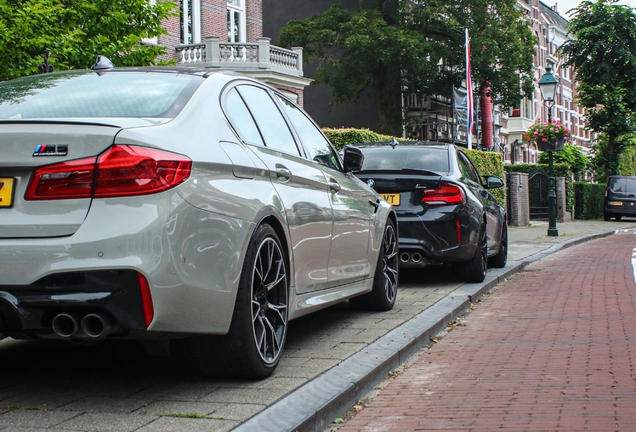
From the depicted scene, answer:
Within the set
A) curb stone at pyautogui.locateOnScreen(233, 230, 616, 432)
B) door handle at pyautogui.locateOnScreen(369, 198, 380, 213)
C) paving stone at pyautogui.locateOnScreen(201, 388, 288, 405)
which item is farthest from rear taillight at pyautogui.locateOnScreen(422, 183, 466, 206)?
paving stone at pyautogui.locateOnScreen(201, 388, 288, 405)

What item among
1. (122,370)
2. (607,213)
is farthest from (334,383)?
(607,213)

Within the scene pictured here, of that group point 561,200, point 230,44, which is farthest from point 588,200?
point 230,44

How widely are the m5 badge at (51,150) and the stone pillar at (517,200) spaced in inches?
1059

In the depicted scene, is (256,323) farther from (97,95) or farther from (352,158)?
(352,158)

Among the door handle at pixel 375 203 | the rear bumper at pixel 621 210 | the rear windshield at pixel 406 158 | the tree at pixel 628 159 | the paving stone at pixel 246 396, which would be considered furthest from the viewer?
the tree at pixel 628 159

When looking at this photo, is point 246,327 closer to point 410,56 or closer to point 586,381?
point 586,381

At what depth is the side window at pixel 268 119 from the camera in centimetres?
531

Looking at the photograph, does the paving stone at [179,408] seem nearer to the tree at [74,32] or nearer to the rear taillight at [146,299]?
the rear taillight at [146,299]

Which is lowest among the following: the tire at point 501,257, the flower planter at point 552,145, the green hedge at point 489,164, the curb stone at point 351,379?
the curb stone at point 351,379

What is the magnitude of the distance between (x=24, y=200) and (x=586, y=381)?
3.26 m

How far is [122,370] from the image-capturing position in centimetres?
493

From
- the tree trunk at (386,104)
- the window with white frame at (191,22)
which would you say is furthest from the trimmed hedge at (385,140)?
the tree trunk at (386,104)

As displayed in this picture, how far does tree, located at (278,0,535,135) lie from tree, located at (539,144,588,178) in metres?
3.98

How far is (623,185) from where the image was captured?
127 ft
